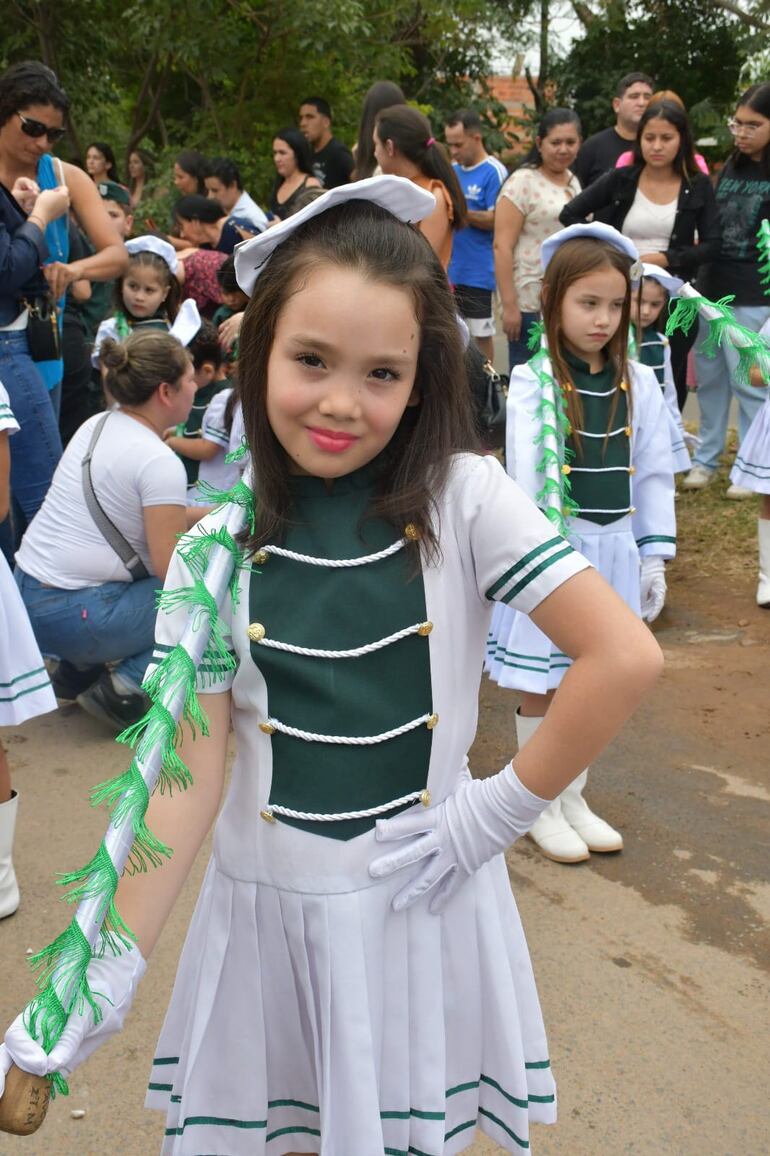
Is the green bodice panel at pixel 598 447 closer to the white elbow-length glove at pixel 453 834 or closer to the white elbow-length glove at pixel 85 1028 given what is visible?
the white elbow-length glove at pixel 453 834

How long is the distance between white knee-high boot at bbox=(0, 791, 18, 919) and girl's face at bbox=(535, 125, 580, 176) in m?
4.56

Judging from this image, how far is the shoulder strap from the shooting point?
377 cm

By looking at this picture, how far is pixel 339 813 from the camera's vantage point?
1.57 m

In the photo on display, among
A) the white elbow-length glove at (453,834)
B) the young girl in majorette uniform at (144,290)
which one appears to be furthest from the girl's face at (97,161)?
the white elbow-length glove at (453,834)

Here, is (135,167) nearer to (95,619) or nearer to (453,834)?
(95,619)

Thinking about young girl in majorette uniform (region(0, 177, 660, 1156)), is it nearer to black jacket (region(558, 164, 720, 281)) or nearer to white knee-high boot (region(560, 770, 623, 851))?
white knee-high boot (region(560, 770, 623, 851))

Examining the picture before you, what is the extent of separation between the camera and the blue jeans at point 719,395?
6090mm

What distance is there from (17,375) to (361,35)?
9.35 metres

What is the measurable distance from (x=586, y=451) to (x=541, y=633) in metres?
0.52

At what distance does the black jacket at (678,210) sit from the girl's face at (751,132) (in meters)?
0.28

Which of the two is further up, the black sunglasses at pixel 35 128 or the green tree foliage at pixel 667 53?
the green tree foliage at pixel 667 53

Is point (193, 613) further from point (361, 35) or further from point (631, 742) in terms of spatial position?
point (361, 35)

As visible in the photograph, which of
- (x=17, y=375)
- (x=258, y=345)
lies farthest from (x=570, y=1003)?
(x=17, y=375)

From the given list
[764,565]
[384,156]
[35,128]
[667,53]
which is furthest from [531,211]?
[667,53]
